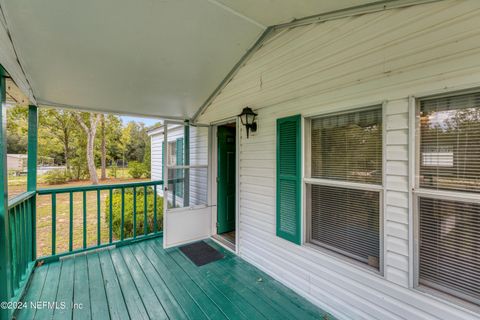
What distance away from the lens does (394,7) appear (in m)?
1.56

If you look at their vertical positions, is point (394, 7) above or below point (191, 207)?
above

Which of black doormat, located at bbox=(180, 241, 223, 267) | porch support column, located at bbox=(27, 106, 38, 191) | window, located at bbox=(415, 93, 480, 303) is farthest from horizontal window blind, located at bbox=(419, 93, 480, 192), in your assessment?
porch support column, located at bbox=(27, 106, 38, 191)

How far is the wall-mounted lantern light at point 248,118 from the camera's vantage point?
119 inches

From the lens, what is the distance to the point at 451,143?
1496 millimetres

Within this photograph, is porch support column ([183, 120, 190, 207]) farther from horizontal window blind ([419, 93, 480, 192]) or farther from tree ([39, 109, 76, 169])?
tree ([39, 109, 76, 169])

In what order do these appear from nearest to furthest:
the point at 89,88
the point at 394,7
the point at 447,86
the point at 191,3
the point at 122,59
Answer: the point at 447,86, the point at 394,7, the point at 191,3, the point at 122,59, the point at 89,88

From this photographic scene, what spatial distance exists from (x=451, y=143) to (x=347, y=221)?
3.45 ft

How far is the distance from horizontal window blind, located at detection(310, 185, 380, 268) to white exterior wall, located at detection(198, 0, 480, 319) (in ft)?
0.43

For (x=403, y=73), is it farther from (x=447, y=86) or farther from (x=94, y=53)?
(x=94, y=53)

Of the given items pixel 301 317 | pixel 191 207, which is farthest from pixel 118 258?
pixel 301 317

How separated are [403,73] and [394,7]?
1.61 feet

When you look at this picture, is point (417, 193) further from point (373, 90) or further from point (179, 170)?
point (179, 170)

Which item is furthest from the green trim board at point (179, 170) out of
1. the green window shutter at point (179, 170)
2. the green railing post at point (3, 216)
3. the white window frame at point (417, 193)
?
the white window frame at point (417, 193)

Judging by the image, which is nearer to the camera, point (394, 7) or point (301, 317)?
point (394, 7)
